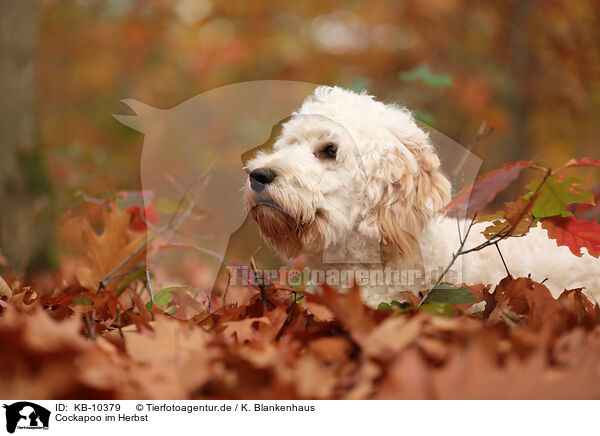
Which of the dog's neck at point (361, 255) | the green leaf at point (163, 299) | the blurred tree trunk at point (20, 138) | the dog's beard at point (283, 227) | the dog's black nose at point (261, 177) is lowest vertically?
the green leaf at point (163, 299)

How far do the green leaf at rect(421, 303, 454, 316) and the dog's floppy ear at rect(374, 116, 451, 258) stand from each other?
544mm

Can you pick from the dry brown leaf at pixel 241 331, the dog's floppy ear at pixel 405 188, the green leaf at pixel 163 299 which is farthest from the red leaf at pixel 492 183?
the green leaf at pixel 163 299

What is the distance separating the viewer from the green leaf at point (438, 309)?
125cm

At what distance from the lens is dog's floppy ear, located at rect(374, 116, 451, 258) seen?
184 cm

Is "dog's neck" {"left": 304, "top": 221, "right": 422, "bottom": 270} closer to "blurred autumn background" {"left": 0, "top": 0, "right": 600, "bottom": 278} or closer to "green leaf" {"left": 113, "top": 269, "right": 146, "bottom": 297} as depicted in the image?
"green leaf" {"left": 113, "top": 269, "right": 146, "bottom": 297}

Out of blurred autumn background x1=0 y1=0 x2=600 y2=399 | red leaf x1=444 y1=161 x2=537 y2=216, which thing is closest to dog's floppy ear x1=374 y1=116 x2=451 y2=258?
blurred autumn background x1=0 y1=0 x2=600 y2=399

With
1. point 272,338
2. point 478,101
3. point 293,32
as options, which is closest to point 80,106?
point 293,32

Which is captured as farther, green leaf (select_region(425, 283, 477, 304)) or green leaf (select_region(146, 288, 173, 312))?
green leaf (select_region(146, 288, 173, 312))

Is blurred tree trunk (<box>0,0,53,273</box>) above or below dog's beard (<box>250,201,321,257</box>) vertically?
above
